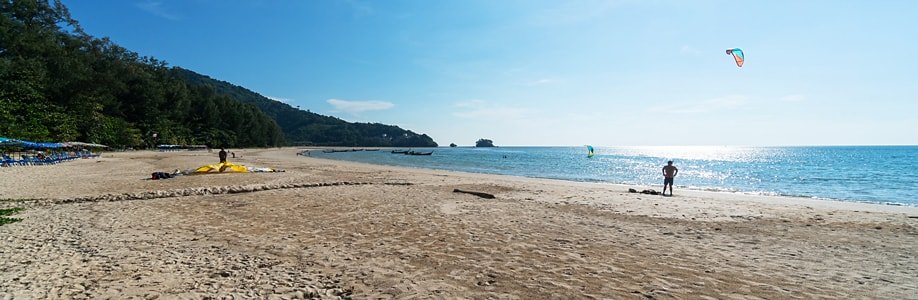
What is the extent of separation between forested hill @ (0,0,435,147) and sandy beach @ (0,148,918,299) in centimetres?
4701

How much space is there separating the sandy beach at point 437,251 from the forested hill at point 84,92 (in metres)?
47.0

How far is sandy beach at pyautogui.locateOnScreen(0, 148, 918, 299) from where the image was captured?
5246 millimetres

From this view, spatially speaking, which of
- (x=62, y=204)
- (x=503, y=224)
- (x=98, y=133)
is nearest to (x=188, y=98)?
(x=98, y=133)

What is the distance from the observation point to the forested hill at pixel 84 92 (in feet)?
161

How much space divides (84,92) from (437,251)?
8452cm

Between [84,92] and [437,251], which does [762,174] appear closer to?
[437,251]

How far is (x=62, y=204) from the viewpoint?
39.1ft

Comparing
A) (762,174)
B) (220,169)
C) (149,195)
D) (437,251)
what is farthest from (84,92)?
(762,174)

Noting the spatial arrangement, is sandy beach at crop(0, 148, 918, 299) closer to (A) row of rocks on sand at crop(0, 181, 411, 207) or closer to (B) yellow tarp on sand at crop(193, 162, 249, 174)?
(A) row of rocks on sand at crop(0, 181, 411, 207)

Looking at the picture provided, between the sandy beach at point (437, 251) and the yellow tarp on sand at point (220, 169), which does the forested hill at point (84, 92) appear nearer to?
the yellow tarp on sand at point (220, 169)

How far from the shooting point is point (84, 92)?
216 ft

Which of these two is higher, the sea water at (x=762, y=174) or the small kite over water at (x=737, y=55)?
the small kite over water at (x=737, y=55)

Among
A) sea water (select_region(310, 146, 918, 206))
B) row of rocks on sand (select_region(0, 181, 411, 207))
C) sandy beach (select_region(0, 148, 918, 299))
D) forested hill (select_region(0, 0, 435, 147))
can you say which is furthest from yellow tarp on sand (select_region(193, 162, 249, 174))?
forested hill (select_region(0, 0, 435, 147))

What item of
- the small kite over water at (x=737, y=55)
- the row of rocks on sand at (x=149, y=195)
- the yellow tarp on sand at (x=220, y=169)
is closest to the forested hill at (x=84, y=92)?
the yellow tarp on sand at (x=220, y=169)
